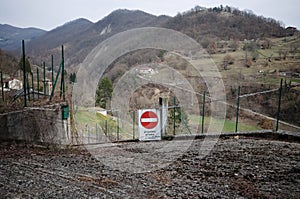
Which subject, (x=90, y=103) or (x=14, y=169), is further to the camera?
(x=90, y=103)

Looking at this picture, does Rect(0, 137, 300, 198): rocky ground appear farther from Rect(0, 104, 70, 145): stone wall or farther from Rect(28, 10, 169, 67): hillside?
Rect(28, 10, 169, 67): hillside

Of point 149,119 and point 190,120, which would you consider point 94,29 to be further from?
point 149,119

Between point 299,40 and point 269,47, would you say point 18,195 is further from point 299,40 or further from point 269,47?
point 299,40

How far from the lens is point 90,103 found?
10328 mm

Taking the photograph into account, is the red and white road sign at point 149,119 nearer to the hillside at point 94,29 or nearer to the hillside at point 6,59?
the hillside at point 6,59

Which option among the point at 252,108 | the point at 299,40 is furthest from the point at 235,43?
the point at 252,108

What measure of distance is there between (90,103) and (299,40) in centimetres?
4446

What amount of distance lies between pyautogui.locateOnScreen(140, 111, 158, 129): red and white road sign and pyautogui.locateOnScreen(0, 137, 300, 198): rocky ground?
1.78 m

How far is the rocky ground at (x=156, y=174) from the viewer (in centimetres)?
319

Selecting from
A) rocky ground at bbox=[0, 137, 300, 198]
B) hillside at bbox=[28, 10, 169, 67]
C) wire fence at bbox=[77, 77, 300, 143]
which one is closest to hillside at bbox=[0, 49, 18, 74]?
wire fence at bbox=[77, 77, 300, 143]

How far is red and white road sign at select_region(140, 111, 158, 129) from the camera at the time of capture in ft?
24.6

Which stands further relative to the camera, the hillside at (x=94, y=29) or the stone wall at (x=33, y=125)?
the hillside at (x=94, y=29)

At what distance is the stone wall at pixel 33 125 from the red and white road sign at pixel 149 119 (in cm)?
255

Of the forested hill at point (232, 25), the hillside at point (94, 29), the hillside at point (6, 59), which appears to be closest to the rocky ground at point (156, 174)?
the hillside at point (6, 59)
